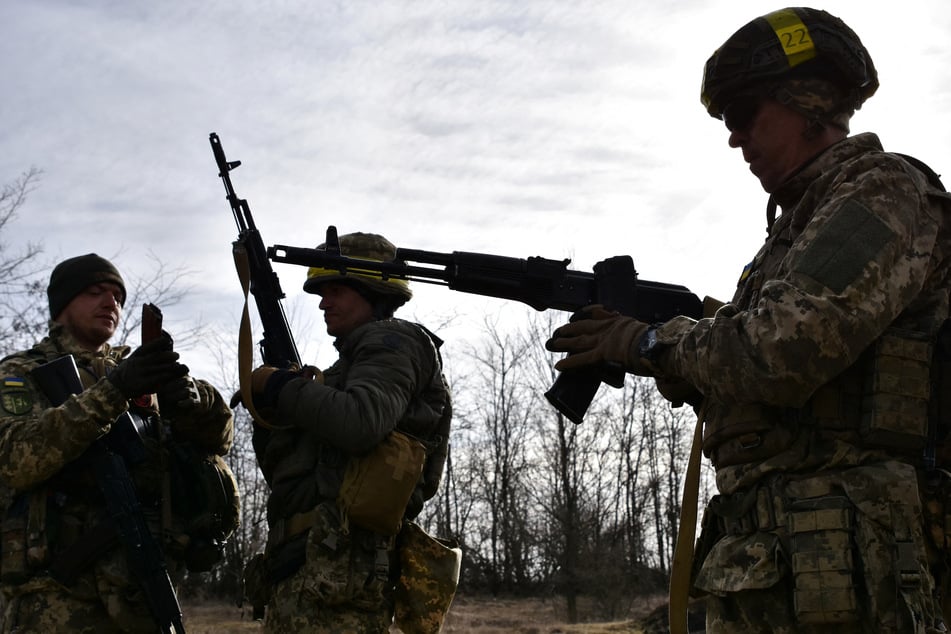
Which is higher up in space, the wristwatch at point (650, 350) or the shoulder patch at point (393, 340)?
the shoulder patch at point (393, 340)

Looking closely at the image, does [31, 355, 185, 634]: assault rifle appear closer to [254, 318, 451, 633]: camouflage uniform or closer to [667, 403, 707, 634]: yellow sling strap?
[254, 318, 451, 633]: camouflage uniform

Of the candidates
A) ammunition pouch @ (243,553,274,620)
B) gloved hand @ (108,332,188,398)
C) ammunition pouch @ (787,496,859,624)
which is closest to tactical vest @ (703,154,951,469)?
ammunition pouch @ (787,496,859,624)

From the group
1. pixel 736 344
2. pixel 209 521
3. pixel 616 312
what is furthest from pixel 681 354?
pixel 209 521

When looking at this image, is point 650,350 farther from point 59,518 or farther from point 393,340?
point 59,518

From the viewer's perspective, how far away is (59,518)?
4426 millimetres

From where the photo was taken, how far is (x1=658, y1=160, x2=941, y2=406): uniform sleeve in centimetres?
248

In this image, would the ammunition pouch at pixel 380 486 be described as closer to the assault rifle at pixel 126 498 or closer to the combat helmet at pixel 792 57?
the assault rifle at pixel 126 498

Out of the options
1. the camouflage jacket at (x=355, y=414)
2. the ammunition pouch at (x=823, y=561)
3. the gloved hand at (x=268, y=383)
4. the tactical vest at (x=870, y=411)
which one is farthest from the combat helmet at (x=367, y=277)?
the ammunition pouch at (x=823, y=561)

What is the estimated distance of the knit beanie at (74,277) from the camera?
4.95m

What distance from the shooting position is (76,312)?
496cm

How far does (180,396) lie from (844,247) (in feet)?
11.1

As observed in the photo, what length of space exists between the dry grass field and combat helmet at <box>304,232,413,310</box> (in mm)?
8894

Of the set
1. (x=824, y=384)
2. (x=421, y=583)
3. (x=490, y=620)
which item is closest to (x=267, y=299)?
(x=421, y=583)

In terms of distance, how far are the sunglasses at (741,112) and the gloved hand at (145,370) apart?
2.86 meters
